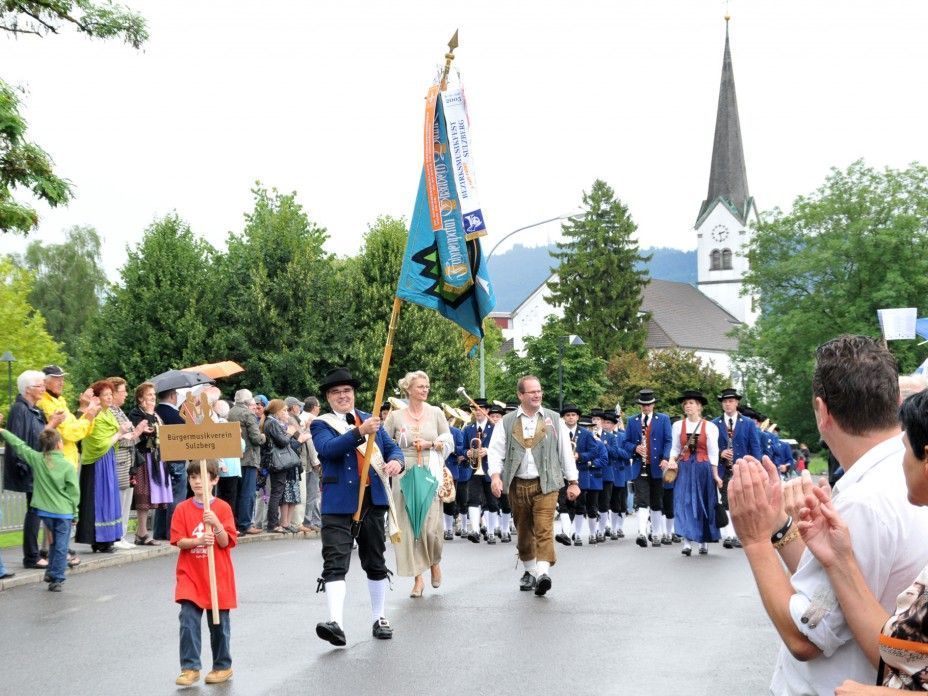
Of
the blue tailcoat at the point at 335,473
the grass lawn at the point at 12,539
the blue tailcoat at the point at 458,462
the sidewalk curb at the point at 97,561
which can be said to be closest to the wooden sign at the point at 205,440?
the blue tailcoat at the point at 335,473

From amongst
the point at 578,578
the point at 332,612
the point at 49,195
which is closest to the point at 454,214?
the point at 332,612

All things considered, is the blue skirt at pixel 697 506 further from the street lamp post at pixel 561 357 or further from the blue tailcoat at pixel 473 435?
the street lamp post at pixel 561 357

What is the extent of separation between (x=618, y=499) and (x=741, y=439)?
12.3 feet

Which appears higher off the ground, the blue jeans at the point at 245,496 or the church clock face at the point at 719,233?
the church clock face at the point at 719,233

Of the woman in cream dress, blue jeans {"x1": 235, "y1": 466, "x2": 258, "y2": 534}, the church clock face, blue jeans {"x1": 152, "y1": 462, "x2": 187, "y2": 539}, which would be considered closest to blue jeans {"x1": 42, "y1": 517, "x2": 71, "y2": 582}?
the woman in cream dress

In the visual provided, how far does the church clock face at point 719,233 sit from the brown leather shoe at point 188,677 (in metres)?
120

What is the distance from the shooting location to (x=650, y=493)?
19.8 m

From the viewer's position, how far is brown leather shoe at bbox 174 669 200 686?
8.11 meters

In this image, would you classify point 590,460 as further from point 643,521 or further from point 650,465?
point 643,521

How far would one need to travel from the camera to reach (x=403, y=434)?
42.5 feet

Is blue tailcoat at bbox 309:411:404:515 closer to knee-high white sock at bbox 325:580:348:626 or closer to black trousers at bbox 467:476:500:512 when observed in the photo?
knee-high white sock at bbox 325:580:348:626

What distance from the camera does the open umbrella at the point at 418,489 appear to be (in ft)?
42.0

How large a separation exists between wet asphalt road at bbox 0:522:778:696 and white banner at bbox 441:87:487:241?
315cm

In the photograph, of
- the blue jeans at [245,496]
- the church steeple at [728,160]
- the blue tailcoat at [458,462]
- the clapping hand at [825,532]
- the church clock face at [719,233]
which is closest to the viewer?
the clapping hand at [825,532]
